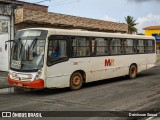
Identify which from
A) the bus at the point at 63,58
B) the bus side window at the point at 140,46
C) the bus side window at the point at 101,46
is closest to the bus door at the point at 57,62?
the bus at the point at 63,58

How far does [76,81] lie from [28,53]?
2.78 meters

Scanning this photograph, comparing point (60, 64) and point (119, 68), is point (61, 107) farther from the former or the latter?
point (119, 68)

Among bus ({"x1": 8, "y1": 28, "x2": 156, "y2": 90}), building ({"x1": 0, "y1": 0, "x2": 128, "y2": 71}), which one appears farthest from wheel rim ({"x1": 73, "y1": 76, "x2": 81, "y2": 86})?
building ({"x1": 0, "y1": 0, "x2": 128, "y2": 71})

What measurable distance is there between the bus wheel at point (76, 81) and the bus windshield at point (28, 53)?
2093 mm

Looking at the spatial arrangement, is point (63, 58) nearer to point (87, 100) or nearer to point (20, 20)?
point (87, 100)

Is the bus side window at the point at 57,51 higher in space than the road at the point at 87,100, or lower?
higher

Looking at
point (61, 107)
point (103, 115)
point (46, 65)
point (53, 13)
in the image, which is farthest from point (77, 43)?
point (53, 13)

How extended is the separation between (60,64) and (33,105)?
312 centimetres

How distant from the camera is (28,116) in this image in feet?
28.2

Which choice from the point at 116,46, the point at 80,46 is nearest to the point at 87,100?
the point at 80,46

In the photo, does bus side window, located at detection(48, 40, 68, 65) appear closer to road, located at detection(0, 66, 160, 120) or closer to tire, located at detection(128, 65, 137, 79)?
road, located at detection(0, 66, 160, 120)

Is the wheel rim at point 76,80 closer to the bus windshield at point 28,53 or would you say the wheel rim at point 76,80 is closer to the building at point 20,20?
the bus windshield at point 28,53

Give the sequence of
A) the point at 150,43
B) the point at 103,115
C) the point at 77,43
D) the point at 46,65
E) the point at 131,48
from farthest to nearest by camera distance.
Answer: the point at 150,43 < the point at 131,48 < the point at 77,43 < the point at 46,65 < the point at 103,115

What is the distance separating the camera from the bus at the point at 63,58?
39.9ft
